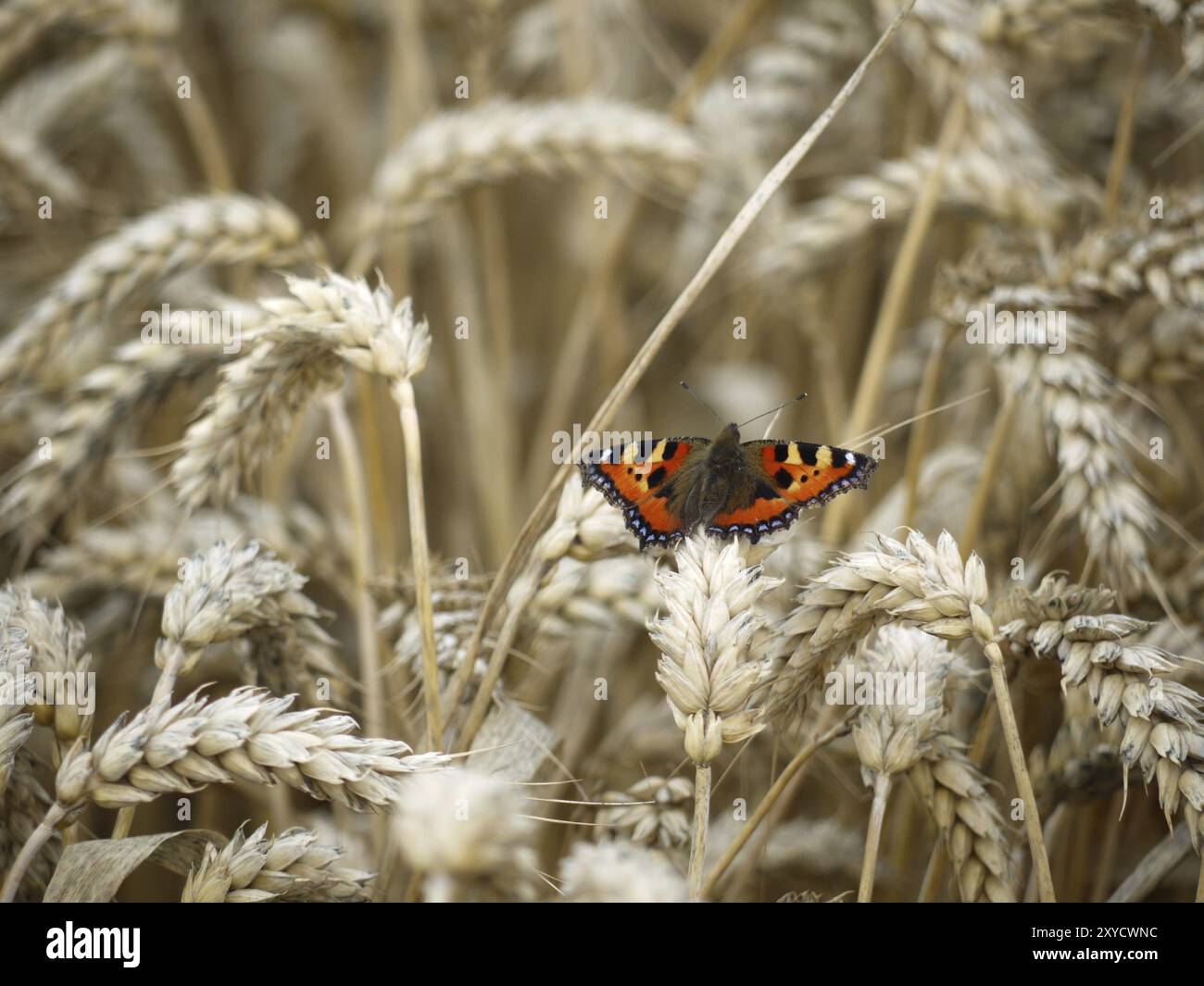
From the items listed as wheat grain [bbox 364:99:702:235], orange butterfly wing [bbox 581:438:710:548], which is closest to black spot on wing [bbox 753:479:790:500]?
orange butterfly wing [bbox 581:438:710:548]

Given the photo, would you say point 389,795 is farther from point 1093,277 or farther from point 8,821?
point 1093,277

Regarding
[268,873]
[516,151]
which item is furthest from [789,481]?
[516,151]

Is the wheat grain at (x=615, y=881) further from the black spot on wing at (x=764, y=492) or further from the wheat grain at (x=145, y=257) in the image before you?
the wheat grain at (x=145, y=257)

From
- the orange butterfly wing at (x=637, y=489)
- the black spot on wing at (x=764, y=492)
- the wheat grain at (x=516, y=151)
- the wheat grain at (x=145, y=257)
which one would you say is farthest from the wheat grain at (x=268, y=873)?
the wheat grain at (x=516, y=151)

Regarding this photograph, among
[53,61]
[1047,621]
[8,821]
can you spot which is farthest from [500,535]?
[53,61]

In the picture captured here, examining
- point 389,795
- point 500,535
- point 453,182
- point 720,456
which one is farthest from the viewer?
point 500,535

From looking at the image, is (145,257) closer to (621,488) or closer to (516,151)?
(516,151)

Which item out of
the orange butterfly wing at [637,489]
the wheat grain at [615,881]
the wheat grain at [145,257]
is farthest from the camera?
the wheat grain at [145,257]
